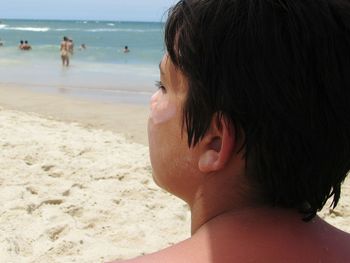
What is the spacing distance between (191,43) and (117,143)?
4.59 m

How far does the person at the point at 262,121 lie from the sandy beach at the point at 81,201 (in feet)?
6.01

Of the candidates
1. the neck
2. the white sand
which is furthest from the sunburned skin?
the white sand

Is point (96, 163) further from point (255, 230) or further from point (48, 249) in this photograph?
point (255, 230)

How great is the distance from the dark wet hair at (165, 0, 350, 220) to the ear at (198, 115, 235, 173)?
0.02 meters

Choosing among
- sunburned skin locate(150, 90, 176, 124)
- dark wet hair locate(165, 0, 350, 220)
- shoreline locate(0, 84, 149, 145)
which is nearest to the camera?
dark wet hair locate(165, 0, 350, 220)

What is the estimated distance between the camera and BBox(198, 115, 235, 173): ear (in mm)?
902

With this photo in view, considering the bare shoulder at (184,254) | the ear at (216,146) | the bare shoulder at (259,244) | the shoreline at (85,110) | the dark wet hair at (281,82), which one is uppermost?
the dark wet hair at (281,82)

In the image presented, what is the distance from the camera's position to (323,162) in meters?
0.89

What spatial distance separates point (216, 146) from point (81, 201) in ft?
8.78

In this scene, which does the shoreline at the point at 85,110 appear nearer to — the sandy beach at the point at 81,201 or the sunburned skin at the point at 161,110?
the sandy beach at the point at 81,201

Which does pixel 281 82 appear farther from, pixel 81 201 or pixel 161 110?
pixel 81 201

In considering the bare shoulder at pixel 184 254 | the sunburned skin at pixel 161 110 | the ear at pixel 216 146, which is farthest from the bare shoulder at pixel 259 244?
the sunburned skin at pixel 161 110

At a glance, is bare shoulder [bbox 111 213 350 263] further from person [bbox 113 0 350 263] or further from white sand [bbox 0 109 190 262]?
white sand [bbox 0 109 190 262]

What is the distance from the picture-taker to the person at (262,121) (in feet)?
2.79
